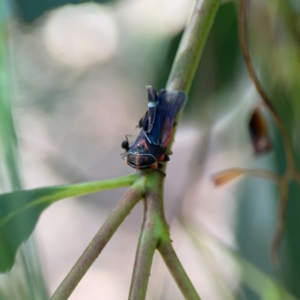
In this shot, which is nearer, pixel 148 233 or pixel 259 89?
pixel 148 233

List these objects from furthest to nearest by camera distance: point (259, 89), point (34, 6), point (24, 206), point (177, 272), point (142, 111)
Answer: point (142, 111), point (34, 6), point (259, 89), point (24, 206), point (177, 272)

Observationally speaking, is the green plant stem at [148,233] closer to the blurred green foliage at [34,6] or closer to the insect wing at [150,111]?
the insect wing at [150,111]

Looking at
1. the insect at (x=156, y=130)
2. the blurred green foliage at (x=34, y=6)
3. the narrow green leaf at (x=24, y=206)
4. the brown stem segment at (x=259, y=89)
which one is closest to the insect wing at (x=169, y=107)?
the insect at (x=156, y=130)

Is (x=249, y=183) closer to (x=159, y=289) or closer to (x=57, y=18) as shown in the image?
(x=159, y=289)

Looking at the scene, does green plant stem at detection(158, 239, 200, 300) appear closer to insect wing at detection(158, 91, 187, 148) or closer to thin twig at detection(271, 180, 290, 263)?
insect wing at detection(158, 91, 187, 148)

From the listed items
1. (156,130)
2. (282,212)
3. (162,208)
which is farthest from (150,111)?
(282,212)

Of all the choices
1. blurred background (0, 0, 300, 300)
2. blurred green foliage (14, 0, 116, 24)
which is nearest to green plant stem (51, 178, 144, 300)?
blurred background (0, 0, 300, 300)

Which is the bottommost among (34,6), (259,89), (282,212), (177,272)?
(282,212)

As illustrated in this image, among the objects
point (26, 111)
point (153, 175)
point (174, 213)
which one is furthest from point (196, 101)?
point (153, 175)

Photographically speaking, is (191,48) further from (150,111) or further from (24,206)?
(24,206)
